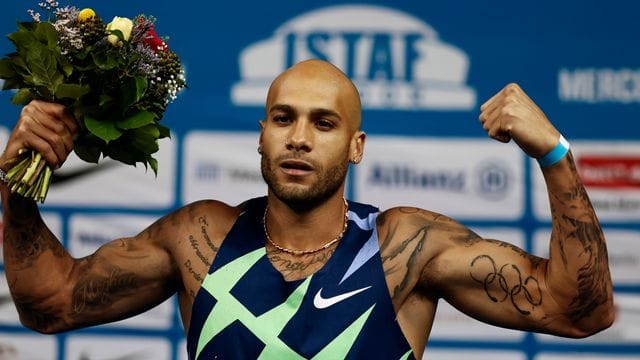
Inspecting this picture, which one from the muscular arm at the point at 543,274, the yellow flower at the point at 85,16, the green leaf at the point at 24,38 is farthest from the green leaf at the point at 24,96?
the muscular arm at the point at 543,274

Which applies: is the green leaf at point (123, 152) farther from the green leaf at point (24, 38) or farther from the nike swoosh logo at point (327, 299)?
the nike swoosh logo at point (327, 299)

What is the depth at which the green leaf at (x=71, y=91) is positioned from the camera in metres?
2.59

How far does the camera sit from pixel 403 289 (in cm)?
280

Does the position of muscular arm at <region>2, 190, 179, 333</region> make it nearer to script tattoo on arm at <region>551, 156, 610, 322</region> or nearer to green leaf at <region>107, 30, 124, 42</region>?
green leaf at <region>107, 30, 124, 42</region>

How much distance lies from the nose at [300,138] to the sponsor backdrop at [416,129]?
122 centimetres

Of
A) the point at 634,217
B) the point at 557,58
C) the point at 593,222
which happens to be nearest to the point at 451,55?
the point at 557,58

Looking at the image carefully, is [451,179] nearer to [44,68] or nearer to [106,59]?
[106,59]

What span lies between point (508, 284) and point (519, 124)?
1.44 feet

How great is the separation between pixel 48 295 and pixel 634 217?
215cm

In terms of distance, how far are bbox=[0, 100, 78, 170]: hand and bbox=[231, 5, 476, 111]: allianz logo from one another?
1.44 meters

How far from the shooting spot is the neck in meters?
2.89

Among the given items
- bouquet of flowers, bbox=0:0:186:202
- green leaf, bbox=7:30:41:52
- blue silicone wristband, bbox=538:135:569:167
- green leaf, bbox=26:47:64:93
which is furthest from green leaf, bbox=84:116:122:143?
blue silicone wristband, bbox=538:135:569:167

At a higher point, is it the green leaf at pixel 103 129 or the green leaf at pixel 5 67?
the green leaf at pixel 5 67

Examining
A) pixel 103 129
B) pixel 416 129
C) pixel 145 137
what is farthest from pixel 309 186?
pixel 416 129
